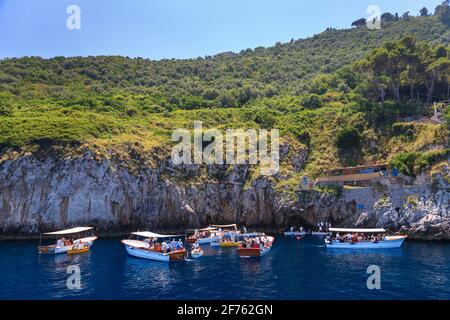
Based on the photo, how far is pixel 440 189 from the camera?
63.3 meters

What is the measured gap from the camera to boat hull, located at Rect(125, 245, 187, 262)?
51312 mm

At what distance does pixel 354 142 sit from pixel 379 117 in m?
9.03

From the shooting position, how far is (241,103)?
125 metres

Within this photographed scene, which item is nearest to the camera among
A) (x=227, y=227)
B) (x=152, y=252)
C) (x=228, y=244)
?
(x=152, y=252)

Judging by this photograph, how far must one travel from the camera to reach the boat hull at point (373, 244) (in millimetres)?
56594

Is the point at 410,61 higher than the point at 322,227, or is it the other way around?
the point at 410,61

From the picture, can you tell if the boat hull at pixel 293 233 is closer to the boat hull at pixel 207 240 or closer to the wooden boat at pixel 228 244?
the wooden boat at pixel 228 244

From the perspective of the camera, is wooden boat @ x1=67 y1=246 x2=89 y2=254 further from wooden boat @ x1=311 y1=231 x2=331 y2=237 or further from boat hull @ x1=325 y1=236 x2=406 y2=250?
wooden boat @ x1=311 y1=231 x2=331 y2=237

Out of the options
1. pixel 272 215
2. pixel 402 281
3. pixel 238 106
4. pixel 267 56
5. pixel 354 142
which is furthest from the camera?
pixel 267 56

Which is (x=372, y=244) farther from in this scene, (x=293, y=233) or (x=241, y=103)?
(x=241, y=103)

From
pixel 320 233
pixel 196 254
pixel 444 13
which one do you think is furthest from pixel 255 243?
pixel 444 13

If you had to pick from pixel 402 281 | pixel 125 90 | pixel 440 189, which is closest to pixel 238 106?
pixel 125 90

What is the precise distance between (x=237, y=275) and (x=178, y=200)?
35575mm
